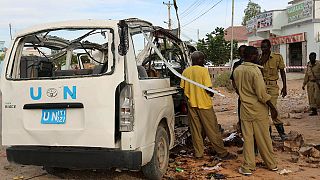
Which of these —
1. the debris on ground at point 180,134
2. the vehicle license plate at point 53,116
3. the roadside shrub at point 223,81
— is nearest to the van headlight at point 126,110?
the vehicle license plate at point 53,116

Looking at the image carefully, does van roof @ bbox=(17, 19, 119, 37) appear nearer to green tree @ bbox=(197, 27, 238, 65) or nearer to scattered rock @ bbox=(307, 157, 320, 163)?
scattered rock @ bbox=(307, 157, 320, 163)

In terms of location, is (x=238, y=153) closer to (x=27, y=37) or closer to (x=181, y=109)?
(x=181, y=109)

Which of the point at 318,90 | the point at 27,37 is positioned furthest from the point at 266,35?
the point at 27,37

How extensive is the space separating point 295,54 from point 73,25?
26.0 m

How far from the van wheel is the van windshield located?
1090 millimetres

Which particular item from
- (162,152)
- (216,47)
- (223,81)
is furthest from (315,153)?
(216,47)

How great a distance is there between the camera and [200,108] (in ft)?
19.1

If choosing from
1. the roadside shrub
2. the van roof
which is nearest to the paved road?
the van roof

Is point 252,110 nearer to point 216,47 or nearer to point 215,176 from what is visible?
point 215,176

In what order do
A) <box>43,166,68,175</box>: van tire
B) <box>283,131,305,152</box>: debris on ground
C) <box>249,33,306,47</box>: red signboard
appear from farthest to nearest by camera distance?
<box>249,33,306,47</box>: red signboard, <box>283,131,305,152</box>: debris on ground, <box>43,166,68,175</box>: van tire

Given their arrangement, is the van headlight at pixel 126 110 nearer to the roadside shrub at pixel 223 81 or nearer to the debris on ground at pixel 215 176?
the debris on ground at pixel 215 176

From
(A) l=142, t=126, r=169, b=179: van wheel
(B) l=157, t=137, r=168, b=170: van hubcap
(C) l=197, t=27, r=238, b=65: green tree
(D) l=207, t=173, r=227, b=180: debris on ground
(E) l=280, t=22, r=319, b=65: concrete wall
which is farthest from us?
(C) l=197, t=27, r=238, b=65: green tree

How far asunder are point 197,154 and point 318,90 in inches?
230

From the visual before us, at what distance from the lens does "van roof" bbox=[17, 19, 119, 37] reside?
4.36m
